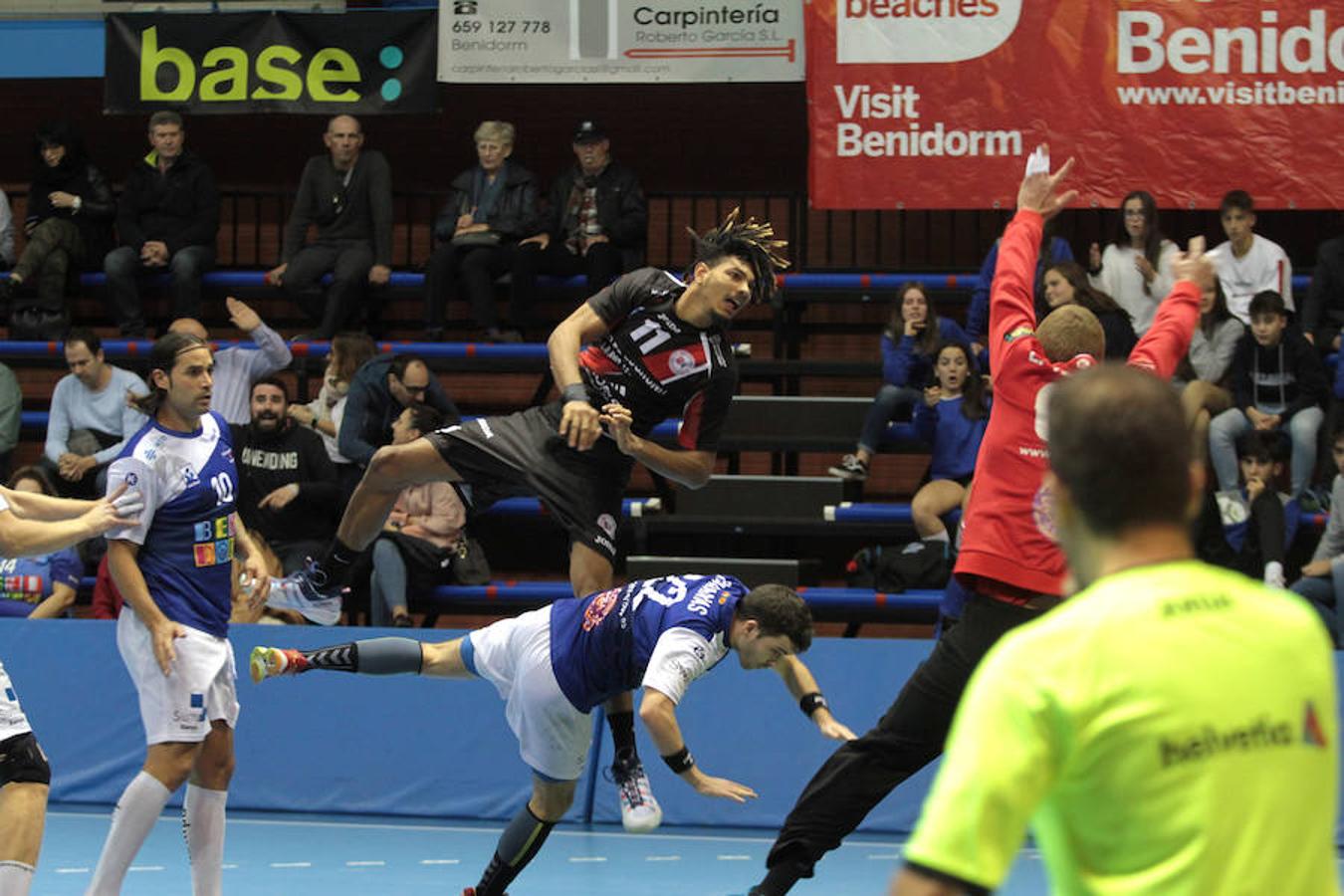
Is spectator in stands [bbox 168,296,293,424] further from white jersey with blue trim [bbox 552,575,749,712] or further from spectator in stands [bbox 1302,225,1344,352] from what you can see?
spectator in stands [bbox 1302,225,1344,352]

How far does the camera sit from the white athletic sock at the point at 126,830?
6496 mm

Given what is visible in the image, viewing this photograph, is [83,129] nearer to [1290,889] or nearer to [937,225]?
[937,225]

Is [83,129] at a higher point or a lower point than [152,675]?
higher

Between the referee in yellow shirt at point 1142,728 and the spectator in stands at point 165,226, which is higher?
the spectator in stands at point 165,226

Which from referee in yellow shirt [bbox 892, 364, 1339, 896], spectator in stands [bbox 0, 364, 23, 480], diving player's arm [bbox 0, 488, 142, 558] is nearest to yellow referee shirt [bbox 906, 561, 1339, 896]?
referee in yellow shirt [bbox 892, 364, 1339, 896]

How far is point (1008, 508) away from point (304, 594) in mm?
4057

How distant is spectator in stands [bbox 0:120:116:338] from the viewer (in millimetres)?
14164

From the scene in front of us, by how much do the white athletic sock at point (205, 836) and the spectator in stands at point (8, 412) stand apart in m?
7.23

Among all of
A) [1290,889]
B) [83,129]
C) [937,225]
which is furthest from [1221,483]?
[83,129]

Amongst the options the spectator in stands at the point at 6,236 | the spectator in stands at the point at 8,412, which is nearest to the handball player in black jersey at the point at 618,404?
the spectator in stands at the point at 8,412

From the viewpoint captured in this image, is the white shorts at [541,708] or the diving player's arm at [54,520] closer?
the diving player's arm at [54,520]

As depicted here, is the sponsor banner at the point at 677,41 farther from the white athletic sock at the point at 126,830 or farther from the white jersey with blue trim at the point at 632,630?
the white athletic sock at the point at 126,830

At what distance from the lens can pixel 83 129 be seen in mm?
16406

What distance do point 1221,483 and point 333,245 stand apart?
268 inches
